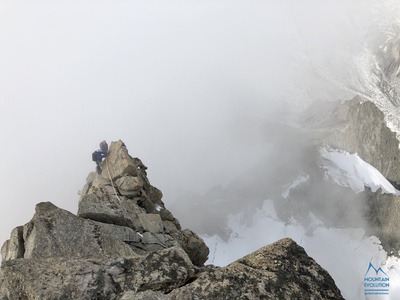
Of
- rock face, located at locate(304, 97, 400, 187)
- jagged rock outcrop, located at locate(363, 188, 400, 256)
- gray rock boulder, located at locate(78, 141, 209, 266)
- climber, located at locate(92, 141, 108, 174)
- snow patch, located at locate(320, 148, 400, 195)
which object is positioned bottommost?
gray rock boulder, located at locate(78, 141, 209, 266)

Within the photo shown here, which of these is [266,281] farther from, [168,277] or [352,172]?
[352,172]

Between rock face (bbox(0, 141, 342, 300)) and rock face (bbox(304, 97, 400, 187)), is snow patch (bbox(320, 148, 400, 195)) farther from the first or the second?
rock face (bbox(0, 141, 342, 300))

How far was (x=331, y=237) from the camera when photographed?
6211 inches

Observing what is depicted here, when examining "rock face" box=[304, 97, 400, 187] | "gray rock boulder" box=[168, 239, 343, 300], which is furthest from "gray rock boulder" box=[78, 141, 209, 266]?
"rock face" box=[304, 97, 400, 187]

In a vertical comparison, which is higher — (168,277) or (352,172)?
(352,172)

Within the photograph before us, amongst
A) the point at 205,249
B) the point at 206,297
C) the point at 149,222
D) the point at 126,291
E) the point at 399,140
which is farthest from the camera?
the point at 399,140

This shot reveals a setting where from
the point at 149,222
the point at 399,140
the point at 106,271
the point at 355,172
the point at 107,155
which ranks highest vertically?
the point at 399,140

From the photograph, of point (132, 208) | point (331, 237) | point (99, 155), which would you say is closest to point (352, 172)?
point (331, 237)

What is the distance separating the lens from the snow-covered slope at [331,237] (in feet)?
449

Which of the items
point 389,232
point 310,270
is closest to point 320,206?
point 389,232

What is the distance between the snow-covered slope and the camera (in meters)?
137

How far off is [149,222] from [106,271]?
64.8ft

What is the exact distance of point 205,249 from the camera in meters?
31.1

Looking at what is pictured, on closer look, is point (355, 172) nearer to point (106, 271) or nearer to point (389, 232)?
point (389, 232)
